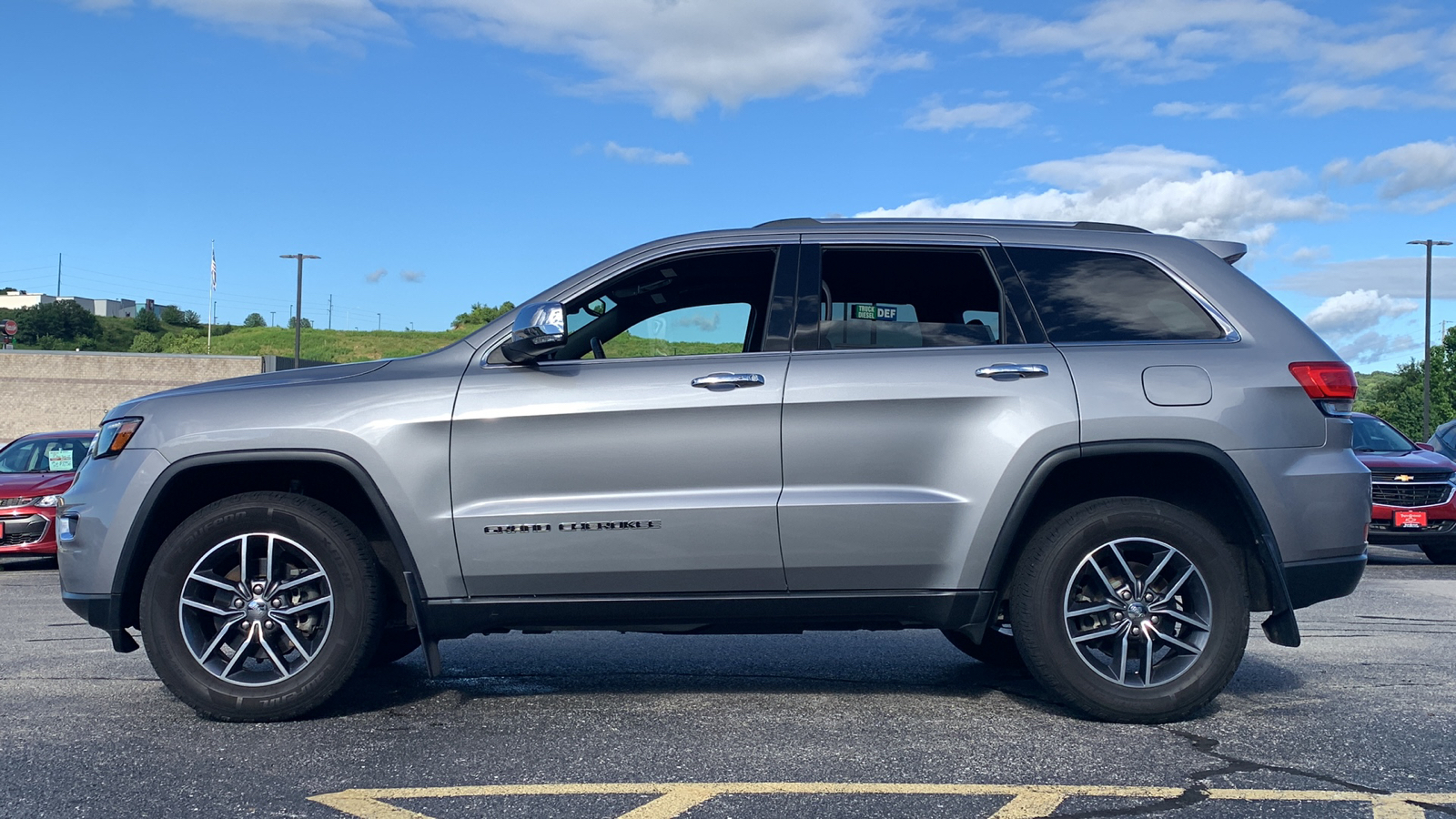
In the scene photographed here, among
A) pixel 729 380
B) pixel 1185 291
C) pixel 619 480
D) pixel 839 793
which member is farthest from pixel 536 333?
pixel 1185 291

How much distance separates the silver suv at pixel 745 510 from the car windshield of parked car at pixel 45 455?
32.1 ft

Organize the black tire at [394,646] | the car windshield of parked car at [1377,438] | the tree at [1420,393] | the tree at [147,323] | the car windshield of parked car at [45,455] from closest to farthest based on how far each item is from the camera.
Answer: the black tire at [394,646], the car windshield of parked car at [1377,438], the car windshield of parked car at [45,455], the tree at [1420,393], the tree at [147,323]

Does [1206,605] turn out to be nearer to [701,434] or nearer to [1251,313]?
[1251,313]

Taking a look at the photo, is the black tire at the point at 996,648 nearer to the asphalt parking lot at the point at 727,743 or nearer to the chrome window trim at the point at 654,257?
the asphalt parking lot at the point at 727,743

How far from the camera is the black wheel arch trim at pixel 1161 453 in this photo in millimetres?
4445

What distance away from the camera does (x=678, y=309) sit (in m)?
4.95

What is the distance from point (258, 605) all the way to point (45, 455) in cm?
1059

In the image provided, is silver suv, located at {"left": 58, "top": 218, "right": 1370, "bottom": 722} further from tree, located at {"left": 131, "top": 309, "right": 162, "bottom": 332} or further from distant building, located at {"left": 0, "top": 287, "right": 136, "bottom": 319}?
distant building, located at {"left": 0, "top": 287, "right": 136, "bottom": 319}

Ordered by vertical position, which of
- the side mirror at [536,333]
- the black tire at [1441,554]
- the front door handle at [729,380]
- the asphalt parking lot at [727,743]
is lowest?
the black tire at [1441,554]

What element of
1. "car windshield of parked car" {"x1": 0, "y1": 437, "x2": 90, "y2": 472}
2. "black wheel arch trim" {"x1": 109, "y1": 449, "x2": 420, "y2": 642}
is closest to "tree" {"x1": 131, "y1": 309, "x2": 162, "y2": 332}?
"car windshield of parked car" {"x1": 0, "y1": 437, "x2": 90, "y2": 472}

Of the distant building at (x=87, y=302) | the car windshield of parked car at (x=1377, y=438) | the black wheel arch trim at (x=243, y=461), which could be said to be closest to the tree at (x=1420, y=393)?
the car windshield of parked car at (x=1377, y=438)

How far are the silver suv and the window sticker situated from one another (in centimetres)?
20

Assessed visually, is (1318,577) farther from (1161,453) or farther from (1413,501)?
(1413,501)

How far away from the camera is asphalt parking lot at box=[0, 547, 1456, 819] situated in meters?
3.54
